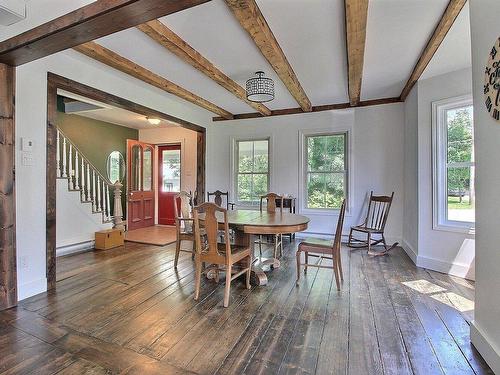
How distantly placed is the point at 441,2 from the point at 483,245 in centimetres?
188

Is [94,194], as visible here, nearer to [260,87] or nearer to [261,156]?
[261,156]

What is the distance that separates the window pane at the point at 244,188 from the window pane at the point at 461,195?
139 inches

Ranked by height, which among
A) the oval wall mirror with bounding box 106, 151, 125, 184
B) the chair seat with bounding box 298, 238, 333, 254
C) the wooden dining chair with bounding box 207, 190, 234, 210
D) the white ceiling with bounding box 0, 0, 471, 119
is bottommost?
the chair seat with bounding box 298, 238, 333, 254

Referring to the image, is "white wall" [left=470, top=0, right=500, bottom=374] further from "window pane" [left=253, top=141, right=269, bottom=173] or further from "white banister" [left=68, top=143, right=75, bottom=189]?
"white banister" [left=68, top=143, right=75, bottom=189]

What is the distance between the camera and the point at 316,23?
8.11 ft

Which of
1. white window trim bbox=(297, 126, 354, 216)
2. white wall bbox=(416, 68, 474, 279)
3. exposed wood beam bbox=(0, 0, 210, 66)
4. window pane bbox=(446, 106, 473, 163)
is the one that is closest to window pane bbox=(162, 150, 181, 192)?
white window trim bbox=(297, 126, 354, 216)

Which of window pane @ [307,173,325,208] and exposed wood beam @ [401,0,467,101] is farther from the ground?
exposed wood beam @ [401,0,467,101]

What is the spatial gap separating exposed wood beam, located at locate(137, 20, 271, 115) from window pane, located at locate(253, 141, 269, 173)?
1.87m

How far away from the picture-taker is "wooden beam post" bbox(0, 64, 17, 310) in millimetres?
2416

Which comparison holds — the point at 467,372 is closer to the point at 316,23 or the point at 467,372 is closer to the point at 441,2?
the point at 441,2

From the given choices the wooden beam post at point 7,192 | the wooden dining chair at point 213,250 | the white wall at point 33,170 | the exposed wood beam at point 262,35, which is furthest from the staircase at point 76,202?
the exposed wood beam at point 262,35

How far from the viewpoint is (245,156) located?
6043mm

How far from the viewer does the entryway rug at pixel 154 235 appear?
5165 millimetres

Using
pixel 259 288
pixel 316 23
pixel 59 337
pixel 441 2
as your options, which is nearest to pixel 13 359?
pixel 59 337
